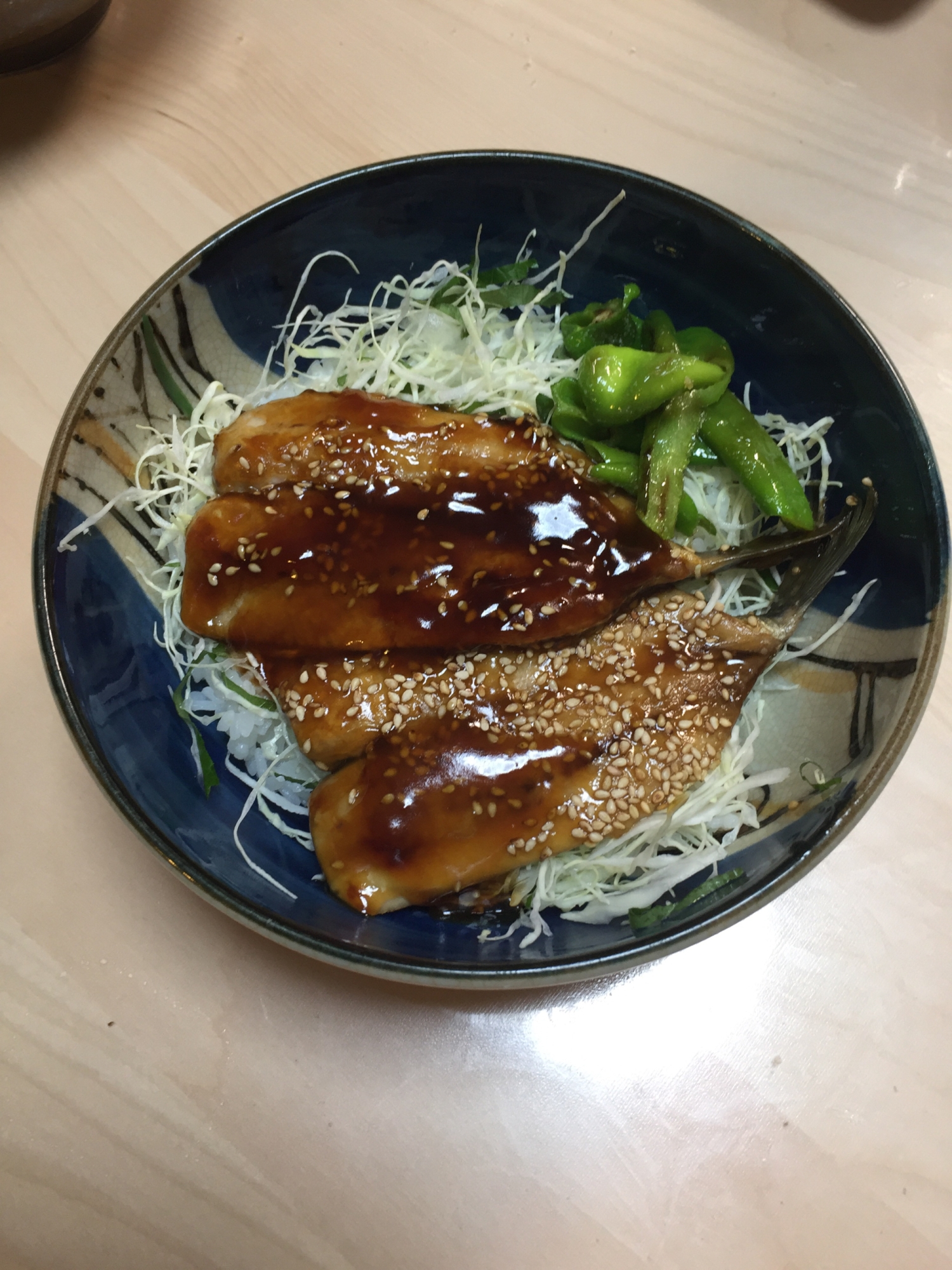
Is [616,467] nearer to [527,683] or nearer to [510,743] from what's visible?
[527,683]

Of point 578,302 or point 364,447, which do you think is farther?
point 578,302

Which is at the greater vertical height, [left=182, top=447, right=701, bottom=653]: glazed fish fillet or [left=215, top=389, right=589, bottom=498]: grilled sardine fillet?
[left=215, top=389, right=589, bottom=498]: grilled sardine fillet

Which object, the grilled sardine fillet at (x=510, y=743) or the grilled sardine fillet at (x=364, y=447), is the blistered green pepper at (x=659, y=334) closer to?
the grilled sardine fillet at (x=364, y=447)

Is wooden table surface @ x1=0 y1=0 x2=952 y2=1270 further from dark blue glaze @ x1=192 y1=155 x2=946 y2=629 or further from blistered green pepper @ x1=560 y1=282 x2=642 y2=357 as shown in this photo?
blistered green pepper @ x1=560 y1=282 x2=642 y2=357

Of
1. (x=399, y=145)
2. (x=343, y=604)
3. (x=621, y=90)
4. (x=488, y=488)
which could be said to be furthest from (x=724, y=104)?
(x=343, y=604)

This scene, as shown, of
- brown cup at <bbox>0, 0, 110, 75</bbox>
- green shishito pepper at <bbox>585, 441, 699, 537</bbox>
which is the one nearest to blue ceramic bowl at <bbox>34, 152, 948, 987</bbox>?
green shishito pepper at <bbox>585, 441, 699, 537</bbox>

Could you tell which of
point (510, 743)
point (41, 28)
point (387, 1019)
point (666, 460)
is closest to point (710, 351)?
point (666, 460)
